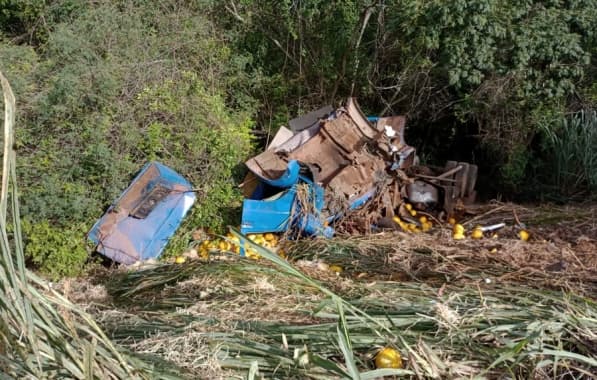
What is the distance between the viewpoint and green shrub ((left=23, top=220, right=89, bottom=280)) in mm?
5984

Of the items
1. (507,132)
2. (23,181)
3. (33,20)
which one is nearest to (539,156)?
(507,132)

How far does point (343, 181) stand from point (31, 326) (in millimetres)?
5048

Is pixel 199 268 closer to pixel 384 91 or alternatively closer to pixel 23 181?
pixel 23 181

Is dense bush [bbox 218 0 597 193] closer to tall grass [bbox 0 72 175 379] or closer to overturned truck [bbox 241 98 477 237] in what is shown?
overturned truck [bbox 241 98 477 237]

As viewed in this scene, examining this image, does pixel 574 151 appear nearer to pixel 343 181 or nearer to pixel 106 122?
pixel 343 181

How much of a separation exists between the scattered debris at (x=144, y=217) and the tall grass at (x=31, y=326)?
4.03 metres

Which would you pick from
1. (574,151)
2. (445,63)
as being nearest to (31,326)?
(445,63)

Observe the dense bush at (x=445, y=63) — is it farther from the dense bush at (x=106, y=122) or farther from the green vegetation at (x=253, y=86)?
the dense bush at (x=106, y=122)

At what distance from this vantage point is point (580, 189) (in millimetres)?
7734

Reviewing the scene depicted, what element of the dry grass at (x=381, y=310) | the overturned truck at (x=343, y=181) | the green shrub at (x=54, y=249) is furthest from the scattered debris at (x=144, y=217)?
the overturned truck at (x=343, y=181)

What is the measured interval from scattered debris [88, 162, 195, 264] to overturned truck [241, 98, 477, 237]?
79cm

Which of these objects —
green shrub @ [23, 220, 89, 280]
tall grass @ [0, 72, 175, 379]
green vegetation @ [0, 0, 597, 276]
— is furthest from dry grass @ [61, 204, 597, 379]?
green vegetation @ [0, 0, 597, 276]

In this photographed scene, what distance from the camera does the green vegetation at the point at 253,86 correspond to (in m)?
6.46

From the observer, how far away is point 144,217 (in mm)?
6180
